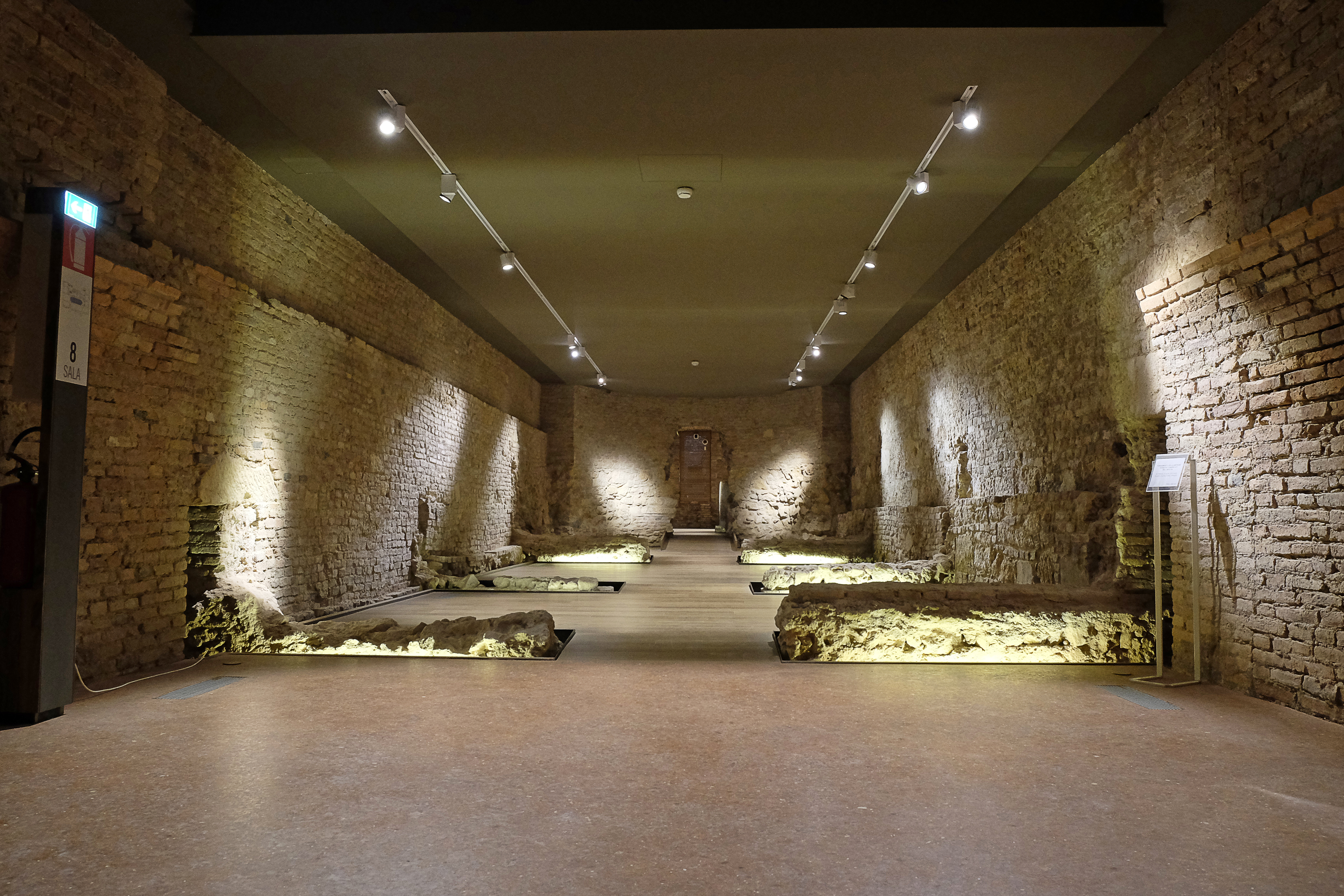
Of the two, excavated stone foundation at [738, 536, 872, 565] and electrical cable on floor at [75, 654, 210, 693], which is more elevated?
excavated stone foundation at [738, 536, 872, 565]

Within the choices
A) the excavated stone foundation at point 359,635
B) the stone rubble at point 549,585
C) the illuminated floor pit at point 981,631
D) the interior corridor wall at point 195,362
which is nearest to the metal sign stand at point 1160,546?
the illuminated floor pit at point 981,631

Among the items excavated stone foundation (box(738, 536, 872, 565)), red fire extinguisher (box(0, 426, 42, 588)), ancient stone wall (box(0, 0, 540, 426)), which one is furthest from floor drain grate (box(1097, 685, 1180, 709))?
excavated stone foundation (box(738, 536, 872, 565))

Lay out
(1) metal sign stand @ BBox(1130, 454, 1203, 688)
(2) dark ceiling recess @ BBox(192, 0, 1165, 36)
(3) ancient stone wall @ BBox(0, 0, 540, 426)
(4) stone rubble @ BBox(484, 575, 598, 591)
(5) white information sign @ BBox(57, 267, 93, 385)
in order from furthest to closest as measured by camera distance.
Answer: (4) stone rubble @ BBox(484, 575, 598, 591)
(1) metal sign stand @ BBox(1130, 454, 1203, 688)
(2) dark ceiling recess @ BBox(192, 0, 1165, 36)
(3) ancient stone wall @ BBox(0, 0, 540, 426)
(5) white information sign @ BBox(57, 267, 93, 385)

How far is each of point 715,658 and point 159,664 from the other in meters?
3.69

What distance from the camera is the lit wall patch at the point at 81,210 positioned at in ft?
12.3

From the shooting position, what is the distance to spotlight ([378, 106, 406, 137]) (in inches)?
201

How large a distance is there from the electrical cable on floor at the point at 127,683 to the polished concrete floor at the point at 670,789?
0.10 metres

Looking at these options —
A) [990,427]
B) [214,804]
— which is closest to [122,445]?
[214,804]

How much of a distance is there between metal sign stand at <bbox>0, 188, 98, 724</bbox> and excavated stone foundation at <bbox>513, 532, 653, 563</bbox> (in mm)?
10458

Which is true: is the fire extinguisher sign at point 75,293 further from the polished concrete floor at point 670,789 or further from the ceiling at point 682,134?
the polished concrete floor at point 670,789

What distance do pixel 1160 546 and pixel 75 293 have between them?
249 inches

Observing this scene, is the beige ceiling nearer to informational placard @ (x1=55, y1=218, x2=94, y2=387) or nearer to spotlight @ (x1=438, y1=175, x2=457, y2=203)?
spotlight @ (x1=438, y1=175, x2=457, y2=203)

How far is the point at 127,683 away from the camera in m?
4.46

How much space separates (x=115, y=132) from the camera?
4746 mm
